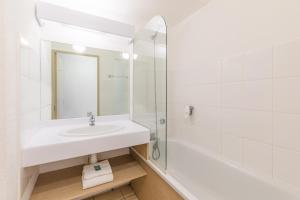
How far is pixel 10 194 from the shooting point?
0.67 meters

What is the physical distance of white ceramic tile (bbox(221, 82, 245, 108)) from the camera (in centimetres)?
116

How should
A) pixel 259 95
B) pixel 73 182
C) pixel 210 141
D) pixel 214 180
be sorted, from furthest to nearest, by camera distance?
pixel 210 141 → pixel 214 180 → pixel 73 182 → pixel 259 95

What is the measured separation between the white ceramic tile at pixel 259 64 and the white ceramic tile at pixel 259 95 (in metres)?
0.05

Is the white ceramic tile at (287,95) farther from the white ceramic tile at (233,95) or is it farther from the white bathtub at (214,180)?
the white bathtub at (214,180)

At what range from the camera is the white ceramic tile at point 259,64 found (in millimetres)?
1001

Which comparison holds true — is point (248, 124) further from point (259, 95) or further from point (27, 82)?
point (27, 82)

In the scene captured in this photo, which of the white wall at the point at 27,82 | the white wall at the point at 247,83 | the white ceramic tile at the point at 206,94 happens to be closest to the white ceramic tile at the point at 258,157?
the white wall at the point at 247,83

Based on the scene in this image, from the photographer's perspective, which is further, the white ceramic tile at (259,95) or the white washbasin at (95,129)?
the white washbasin at (95,129)

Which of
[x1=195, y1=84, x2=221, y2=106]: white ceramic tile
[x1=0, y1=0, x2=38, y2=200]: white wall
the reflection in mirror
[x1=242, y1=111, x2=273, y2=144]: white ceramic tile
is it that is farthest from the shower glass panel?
[x1=0, y1=0, x2=38, y2=200]: white wall

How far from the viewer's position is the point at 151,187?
120 centimetres

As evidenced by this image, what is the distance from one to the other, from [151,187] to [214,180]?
23.5 inches

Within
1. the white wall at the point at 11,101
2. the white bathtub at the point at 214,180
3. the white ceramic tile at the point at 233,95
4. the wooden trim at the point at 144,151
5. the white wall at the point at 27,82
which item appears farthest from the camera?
the wooden trim at the point at 144,151

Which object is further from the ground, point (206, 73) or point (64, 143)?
point (206, 73)

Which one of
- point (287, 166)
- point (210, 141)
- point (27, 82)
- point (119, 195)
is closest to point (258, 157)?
point (287, 166)
